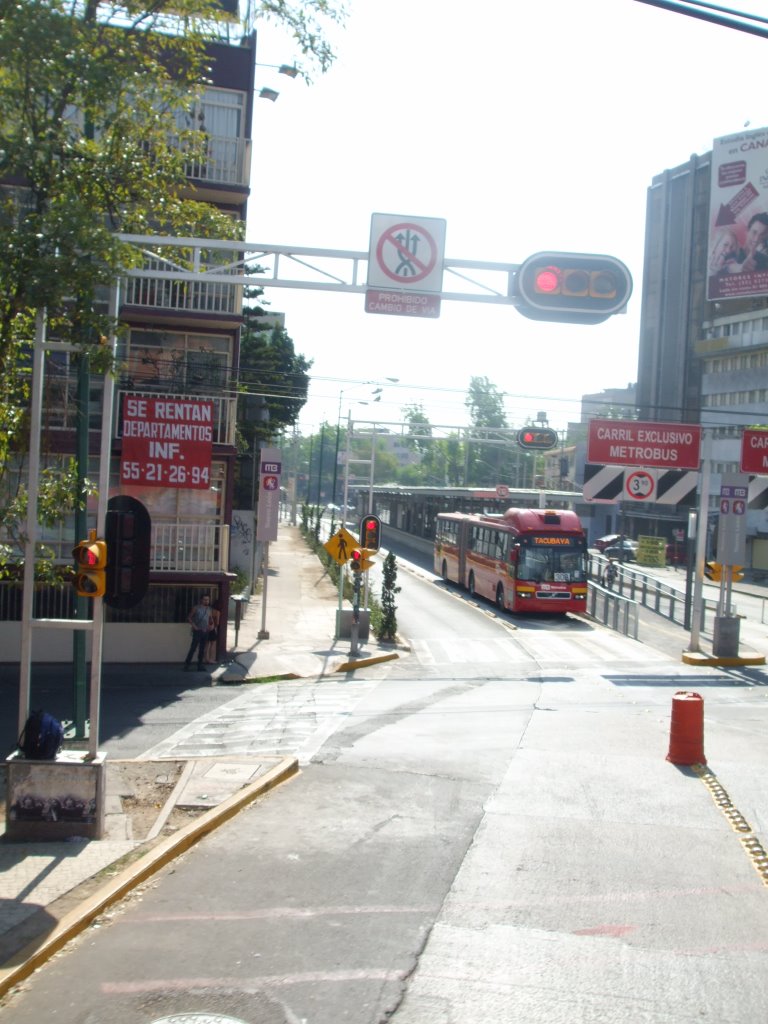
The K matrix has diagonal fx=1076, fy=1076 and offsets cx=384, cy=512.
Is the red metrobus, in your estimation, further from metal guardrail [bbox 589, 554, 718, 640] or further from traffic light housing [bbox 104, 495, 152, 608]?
traffic light housing [bbox 104, 495, 152, 608]

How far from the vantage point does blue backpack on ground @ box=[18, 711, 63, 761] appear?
9.29m

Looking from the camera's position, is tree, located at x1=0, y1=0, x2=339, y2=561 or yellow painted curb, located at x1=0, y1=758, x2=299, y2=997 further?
tree, located at x1=0, y1=0, x2=339, y2=561

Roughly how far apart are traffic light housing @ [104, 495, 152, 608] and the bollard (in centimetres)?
690

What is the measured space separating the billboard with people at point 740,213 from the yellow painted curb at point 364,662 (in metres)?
56.5

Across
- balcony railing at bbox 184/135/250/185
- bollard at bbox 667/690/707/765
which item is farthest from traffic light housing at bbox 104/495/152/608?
balcony railing at bbox 184/135/250/185

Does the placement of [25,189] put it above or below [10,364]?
above

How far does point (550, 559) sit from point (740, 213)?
48.6 metres

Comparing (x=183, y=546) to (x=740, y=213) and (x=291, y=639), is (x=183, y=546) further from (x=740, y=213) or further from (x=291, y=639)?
(x=740, y=213)

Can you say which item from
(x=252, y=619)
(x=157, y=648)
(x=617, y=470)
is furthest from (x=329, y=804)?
(x=252, y=619)

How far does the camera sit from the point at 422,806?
10.9 m

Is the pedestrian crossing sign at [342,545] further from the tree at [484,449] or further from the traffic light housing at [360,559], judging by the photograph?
the tree at [484,449]

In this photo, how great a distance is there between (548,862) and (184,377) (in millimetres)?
19703

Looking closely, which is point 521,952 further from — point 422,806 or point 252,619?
point 252,619

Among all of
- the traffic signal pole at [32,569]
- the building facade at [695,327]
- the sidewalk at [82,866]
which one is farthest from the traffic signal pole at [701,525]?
the building facade at [695,327]
